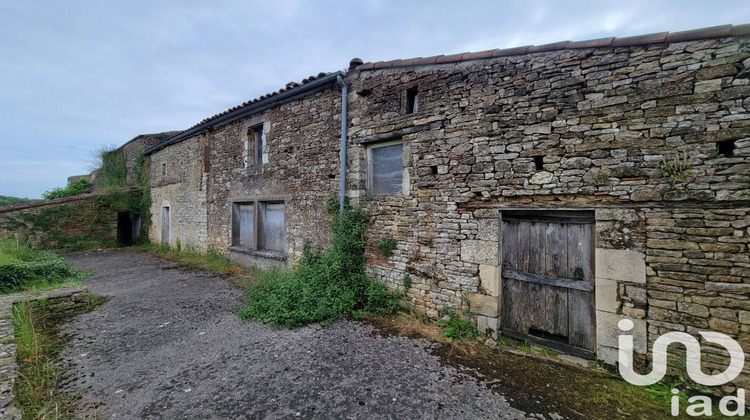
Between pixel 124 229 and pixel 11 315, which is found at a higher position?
pixel 124 229

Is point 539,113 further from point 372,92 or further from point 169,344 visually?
point 169,344

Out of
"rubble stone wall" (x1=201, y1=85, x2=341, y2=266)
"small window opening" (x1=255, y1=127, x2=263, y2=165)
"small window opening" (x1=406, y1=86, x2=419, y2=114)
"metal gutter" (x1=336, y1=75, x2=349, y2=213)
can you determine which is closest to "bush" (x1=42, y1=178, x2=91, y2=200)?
"rubble stone wall" (x1=201, y1=85, x2=341, y2=266)

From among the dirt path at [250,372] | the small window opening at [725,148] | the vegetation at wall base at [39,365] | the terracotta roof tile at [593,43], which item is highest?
the terracotta roof tile at [593,43]

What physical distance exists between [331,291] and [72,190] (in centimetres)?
2270

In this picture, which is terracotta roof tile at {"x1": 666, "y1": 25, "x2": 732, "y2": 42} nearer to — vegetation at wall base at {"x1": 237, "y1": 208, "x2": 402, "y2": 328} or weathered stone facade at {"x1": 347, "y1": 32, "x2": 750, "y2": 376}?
weathered stone facade at {"x1": 347, "y1": 32, "x2": 750, "y2": 376}

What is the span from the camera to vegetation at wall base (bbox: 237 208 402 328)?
4.56 meters

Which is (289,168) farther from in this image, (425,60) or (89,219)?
(89,219)

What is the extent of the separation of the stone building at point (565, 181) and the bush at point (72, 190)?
68.7 feet

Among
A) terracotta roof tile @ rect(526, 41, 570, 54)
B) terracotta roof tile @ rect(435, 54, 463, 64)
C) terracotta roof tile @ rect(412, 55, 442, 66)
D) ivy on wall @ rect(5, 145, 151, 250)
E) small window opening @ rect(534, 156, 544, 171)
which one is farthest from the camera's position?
ivy on wall @ rect(5, 145, 151, 250)

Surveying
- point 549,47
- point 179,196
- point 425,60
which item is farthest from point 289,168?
point 179,196

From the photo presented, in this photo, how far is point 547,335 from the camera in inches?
146

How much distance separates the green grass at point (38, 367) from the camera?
2.50 meters

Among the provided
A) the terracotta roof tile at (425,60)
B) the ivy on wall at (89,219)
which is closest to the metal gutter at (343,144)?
the terracotta roof tile at (425,60)

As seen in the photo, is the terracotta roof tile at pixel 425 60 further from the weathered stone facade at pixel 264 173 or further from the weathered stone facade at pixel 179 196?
the weathered stone facade at pixel 179 196
